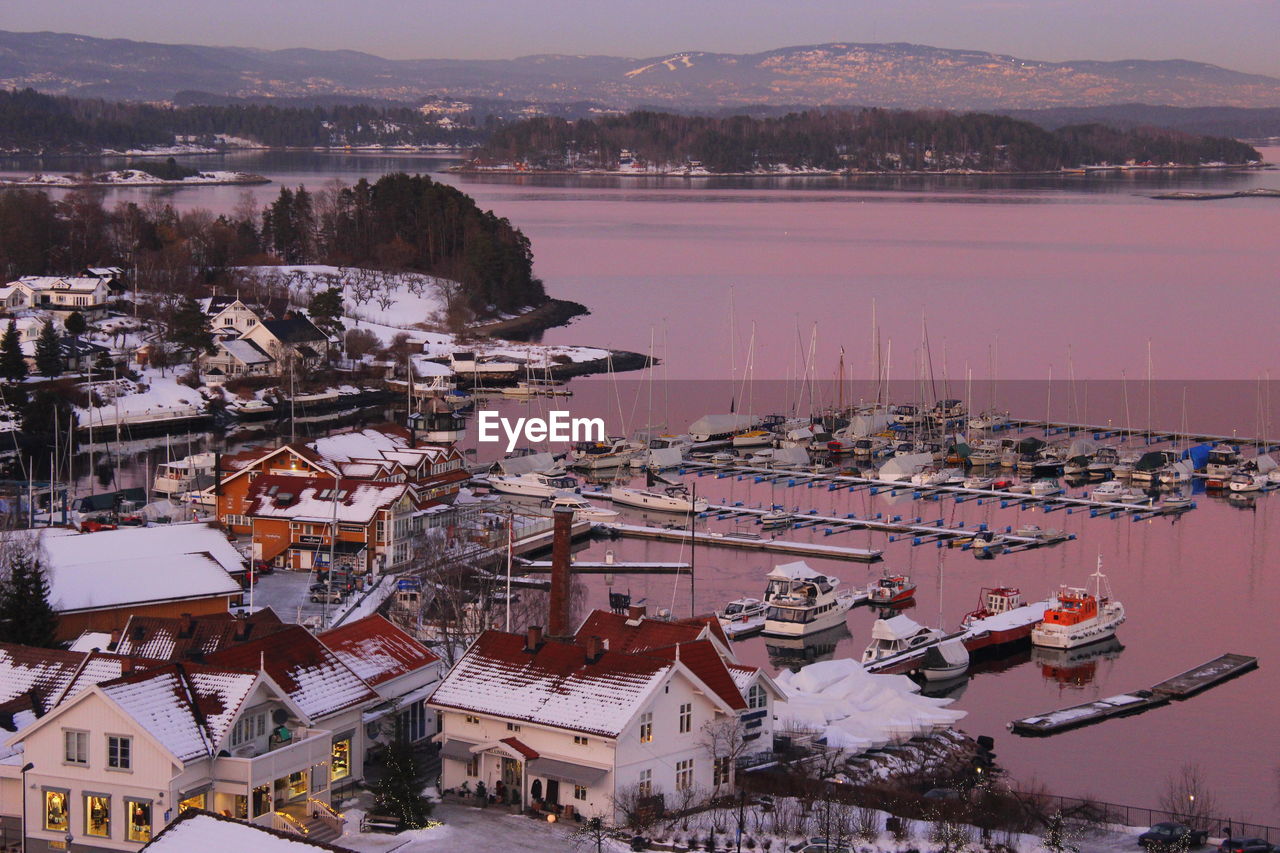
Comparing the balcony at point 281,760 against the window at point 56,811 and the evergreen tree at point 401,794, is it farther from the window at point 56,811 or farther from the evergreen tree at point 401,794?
the window at point 56,811

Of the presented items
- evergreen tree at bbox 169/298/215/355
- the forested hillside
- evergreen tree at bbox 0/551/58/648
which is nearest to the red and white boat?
evergreen tree at bbox 0/551/58/648

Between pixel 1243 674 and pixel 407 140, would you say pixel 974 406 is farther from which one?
pixel 407 140

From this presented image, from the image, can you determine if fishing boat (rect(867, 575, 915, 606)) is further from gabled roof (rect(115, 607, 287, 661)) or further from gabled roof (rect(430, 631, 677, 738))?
gabled roof (rect(115, 607, 287, 661))

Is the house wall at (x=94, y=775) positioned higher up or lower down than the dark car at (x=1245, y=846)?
higher up

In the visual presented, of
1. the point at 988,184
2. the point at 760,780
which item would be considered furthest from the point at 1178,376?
the point at 988,184
